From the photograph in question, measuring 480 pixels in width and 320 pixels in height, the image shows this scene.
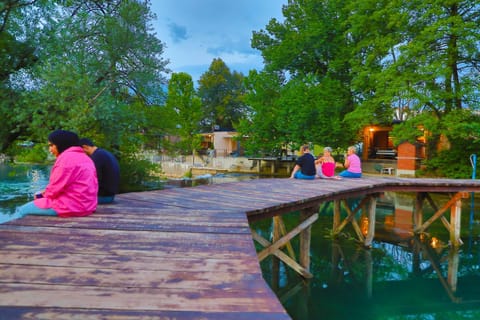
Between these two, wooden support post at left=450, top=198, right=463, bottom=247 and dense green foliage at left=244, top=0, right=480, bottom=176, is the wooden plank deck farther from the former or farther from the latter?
dense green foliage at left=244, top=0, right=480, bottom=176

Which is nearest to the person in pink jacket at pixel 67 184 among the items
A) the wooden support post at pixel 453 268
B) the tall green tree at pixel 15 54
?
the tall green tree at pixel 15 54

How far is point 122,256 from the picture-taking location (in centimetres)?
244

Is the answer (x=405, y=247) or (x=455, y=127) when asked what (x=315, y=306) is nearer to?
(x=405, y=247)

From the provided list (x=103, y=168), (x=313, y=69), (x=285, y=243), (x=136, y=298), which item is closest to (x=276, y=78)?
(x=313, y=69)

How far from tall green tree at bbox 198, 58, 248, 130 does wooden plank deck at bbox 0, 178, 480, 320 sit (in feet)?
143

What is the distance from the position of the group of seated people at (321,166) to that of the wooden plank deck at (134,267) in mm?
5010

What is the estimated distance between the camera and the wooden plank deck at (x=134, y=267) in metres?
1.64

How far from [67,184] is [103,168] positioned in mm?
895

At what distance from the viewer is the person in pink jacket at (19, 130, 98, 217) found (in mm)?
3396

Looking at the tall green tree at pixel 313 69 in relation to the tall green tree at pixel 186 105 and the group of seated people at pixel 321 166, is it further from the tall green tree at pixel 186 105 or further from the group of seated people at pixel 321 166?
the group of seated people at pixel 321 166

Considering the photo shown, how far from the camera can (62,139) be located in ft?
11.6

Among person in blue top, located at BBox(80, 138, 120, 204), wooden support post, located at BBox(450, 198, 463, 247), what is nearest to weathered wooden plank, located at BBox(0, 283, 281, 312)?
person in blue top, located at BBox(80, 138, 120, 204)

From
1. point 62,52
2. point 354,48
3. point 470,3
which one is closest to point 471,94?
point 470,3

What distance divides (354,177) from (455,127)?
8.24 metres
